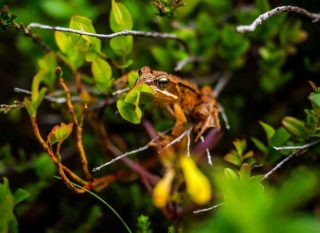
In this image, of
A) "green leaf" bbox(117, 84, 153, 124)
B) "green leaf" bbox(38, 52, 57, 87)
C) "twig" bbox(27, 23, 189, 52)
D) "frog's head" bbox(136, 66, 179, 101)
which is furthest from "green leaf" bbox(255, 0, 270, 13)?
"green leaf" bbox(38, 52, 57, 87)

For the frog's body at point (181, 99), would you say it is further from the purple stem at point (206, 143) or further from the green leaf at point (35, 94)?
the green leaf at point (35, 94)

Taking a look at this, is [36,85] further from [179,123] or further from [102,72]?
[179,123]

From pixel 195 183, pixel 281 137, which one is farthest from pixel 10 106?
pixel 281 137

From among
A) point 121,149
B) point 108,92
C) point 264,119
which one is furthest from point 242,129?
point 108,92

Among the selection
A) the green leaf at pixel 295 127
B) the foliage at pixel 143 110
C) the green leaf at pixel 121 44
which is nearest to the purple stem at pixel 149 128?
the foliage at pixel 143 110

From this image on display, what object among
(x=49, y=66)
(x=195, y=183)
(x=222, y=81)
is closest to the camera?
(x=195, y=183)

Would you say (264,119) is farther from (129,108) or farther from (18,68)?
(18,68)
